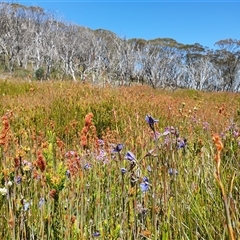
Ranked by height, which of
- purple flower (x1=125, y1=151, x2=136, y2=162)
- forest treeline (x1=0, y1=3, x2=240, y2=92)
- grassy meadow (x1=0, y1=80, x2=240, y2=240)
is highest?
forest treeline (x1=0, y1=3, x2=240, y2=92)

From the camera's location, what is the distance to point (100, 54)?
46.8m

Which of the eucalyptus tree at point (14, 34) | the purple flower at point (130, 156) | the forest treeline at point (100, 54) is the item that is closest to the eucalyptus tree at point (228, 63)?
the forest treeline at point (100, 54)

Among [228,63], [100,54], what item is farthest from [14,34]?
[228,63]

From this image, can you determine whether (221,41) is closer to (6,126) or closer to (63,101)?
(63,101)

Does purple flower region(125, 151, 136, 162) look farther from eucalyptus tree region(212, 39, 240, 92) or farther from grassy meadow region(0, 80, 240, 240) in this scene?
eucalyptus tree region(212, 39, 240, 92)

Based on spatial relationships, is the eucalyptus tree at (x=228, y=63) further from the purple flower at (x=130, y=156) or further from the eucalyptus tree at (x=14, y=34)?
the purple flower at (x=130, y=156)

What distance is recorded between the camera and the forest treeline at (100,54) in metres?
41.6

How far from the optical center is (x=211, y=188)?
1.33m

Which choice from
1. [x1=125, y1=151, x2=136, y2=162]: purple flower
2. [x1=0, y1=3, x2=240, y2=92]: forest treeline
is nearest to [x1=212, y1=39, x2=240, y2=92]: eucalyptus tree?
[x1=0, y1=3, x2=240, y2=92]: forest treeline

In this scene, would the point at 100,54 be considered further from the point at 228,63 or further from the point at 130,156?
the point at 130,156

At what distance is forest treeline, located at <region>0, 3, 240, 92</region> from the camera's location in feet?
136

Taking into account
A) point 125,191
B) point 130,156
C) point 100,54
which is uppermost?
point 100,54

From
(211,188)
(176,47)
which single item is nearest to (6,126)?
(211,188)

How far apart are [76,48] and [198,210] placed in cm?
4526
